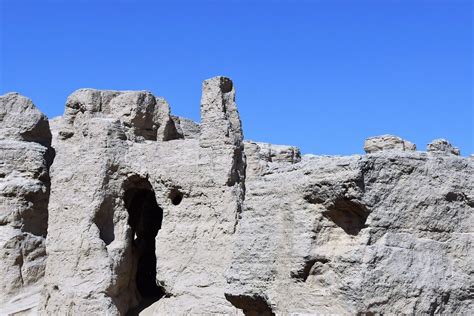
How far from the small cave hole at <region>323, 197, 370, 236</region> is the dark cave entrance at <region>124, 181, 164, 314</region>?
9050mm

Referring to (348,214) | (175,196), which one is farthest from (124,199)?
(348,214)

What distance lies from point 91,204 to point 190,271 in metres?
2.14

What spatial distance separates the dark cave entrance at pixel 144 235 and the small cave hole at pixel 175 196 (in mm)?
1216

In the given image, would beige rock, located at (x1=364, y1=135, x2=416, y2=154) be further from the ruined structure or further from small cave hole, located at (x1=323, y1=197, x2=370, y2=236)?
small cave hole, located at (x1=323, y1=197, x2=370, y2=236)

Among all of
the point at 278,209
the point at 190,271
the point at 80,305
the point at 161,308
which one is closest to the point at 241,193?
the point at 190,271

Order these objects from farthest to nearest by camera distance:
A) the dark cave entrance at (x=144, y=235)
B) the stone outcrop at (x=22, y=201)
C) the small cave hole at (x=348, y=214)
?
the dark cave entrance at (x=144, y=235)
the stone outcrop at (x=22, y=201)
the small cave hole at (x=348, y=214)

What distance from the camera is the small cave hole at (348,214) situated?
5176 millimetres

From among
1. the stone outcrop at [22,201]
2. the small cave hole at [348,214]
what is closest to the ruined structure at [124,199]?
the stone outcrop at [22,201]

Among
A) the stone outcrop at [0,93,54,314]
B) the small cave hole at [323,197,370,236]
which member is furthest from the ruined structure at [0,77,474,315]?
the small cave hole at [323,197,370,236]

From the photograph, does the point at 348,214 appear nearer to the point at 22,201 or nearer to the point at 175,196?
the point at 175,196

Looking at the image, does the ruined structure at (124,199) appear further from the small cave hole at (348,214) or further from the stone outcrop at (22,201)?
the small cave hole at (348,214)

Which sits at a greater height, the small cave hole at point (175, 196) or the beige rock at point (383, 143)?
the beige rock at point (383, 143)

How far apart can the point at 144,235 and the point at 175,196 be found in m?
2.04

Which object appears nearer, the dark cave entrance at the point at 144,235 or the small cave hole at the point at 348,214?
the small cave hole at the point at 348,214
